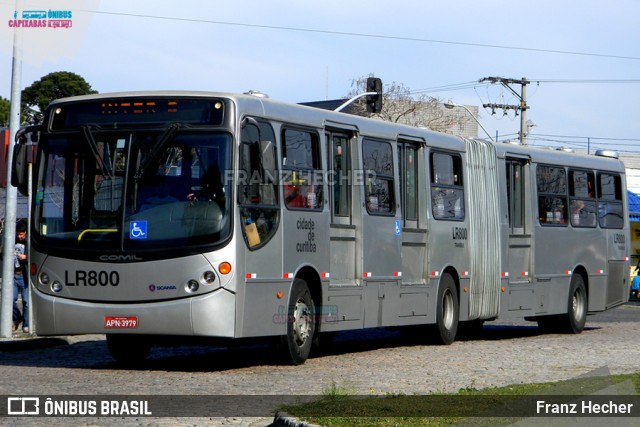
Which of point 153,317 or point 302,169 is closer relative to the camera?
point 153,317

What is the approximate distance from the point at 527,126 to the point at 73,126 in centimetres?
5103

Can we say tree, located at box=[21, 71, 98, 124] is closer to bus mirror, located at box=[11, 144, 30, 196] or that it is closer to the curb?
bus mirror, located at box=[11, 144, 30, 196]

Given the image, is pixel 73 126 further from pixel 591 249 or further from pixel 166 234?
pixel 591 249

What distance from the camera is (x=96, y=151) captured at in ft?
47.9

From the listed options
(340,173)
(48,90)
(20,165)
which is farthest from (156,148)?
(48,90)

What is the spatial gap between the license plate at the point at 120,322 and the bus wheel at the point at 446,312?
676 centimetres

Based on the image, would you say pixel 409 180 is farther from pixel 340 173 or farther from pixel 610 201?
pixel 610 201

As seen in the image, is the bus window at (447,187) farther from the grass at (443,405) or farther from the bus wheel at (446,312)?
the grass at (443,405)

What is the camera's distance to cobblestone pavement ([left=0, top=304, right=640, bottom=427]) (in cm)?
1246

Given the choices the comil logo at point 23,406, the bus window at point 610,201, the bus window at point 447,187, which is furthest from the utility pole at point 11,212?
the bus window at point 610,201

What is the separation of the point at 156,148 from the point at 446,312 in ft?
24.1

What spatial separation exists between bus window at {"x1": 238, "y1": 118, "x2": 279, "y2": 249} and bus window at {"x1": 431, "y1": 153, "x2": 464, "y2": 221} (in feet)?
17.7

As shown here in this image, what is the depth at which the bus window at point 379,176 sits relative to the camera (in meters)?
17.6

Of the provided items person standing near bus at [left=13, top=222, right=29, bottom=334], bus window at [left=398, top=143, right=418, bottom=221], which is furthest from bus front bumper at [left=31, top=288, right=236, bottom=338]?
person standing near bus at [left=13, top=222, right=29, bottom=334]
